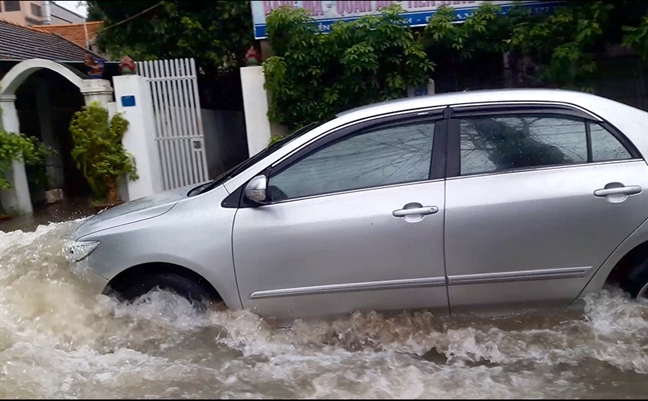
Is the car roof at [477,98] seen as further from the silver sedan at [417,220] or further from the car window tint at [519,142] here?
the car window tint at [519,142]

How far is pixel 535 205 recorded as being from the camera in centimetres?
369

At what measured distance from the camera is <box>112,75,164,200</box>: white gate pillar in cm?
891

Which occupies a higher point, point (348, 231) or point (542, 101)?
point (542, 101)

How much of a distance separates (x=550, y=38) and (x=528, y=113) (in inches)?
213

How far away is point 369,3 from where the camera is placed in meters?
9.28

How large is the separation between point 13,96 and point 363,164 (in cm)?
746

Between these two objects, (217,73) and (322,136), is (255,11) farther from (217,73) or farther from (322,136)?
(322,136)

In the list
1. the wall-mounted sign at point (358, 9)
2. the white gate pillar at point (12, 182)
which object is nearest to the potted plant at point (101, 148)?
the white gate pillar at point (12, 182)

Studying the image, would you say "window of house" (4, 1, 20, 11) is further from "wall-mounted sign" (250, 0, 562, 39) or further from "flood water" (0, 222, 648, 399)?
"flood water" (0, 222, 648, 399)

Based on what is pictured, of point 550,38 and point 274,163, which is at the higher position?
point 550,38

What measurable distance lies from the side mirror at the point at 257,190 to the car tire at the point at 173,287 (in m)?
0.65

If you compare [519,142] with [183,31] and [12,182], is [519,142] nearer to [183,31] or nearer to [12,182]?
[12,182]

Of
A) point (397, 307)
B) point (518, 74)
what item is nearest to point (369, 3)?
point (518, 74)

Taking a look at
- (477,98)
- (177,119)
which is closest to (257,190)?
(477,98)
